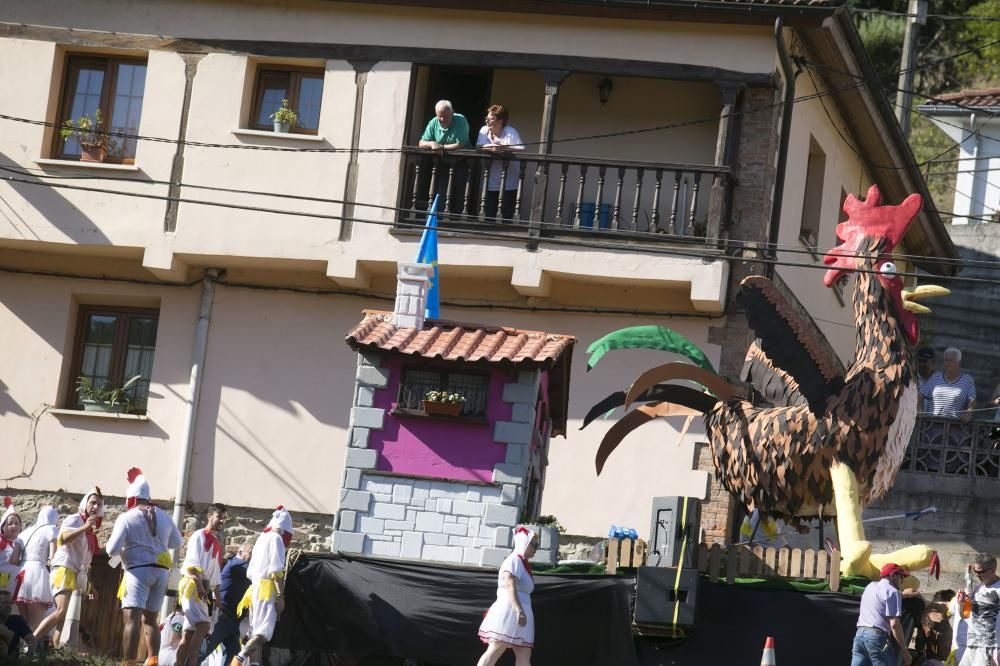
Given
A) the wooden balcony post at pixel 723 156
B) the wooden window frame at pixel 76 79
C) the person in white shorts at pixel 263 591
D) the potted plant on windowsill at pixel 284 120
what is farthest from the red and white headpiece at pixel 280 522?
the wooden window frame at pixel 76 79

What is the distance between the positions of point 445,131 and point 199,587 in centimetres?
706

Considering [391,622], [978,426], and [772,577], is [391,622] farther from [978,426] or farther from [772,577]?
[978,426]

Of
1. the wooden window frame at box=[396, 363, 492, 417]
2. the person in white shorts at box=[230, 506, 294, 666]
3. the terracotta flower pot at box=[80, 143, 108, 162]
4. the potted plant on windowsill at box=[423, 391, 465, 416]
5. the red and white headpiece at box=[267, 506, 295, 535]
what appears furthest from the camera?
the terracotta flower pot at box=[80, 143, 108, 162]

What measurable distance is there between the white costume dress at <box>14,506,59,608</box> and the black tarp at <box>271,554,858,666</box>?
2.21 meters

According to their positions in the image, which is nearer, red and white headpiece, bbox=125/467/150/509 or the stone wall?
red and white headpiece, bbox=125/467/150/509

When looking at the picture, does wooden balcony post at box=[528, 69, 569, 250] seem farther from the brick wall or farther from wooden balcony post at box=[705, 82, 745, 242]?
the brick wall

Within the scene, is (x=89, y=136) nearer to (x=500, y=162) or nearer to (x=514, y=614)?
(x=500, y=162)

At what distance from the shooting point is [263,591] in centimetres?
1495

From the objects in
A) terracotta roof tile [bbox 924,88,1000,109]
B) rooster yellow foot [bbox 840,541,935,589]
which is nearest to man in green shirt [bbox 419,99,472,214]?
rooster yellow foot [bbox 840,541,935,589]

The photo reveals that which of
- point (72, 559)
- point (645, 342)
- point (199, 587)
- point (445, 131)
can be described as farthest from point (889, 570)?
point (445, 131)

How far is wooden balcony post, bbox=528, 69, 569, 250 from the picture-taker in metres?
19.4

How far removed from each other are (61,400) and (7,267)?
184cm

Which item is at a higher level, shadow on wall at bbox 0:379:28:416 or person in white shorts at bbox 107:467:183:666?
shadow on wall at bbox 0:379:28:416

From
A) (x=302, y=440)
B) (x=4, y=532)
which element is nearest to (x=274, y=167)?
(x=302, y=440)
